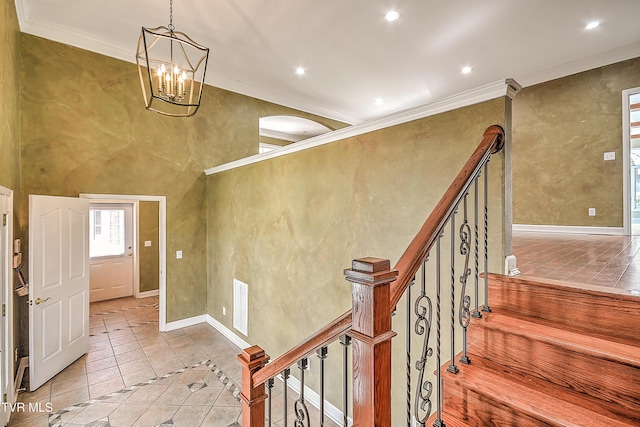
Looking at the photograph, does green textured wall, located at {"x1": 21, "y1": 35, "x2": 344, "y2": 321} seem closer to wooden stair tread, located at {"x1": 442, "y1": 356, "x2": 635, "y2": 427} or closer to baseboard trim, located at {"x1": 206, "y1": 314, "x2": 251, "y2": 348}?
baseboard trim, located at {"x1": 206, "y1": 314, "x2": 251, "y2": 348}

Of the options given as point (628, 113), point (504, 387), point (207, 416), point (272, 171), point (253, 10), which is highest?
point (253, 10)

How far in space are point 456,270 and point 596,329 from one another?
0.74 m

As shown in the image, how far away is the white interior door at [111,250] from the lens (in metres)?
6.39

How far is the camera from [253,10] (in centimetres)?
378

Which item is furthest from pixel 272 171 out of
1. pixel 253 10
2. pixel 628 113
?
pixel 628 113

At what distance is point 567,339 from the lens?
1.39 m

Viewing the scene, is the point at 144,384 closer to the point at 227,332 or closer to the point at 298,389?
the point at 227,332

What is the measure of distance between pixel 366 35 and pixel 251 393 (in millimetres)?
4533

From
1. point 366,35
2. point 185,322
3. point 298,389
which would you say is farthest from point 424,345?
point 185,322

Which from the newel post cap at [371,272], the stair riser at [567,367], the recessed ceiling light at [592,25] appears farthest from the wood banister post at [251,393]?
the recessed ceiling light at [592,25]

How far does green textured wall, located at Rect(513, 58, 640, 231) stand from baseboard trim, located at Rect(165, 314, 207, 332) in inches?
242

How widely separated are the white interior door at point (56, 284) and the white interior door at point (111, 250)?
2.61 meters

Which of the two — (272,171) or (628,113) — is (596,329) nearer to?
(272,171)

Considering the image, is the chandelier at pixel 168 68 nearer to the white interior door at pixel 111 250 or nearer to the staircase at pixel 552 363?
the staircase at pixel 552 363
